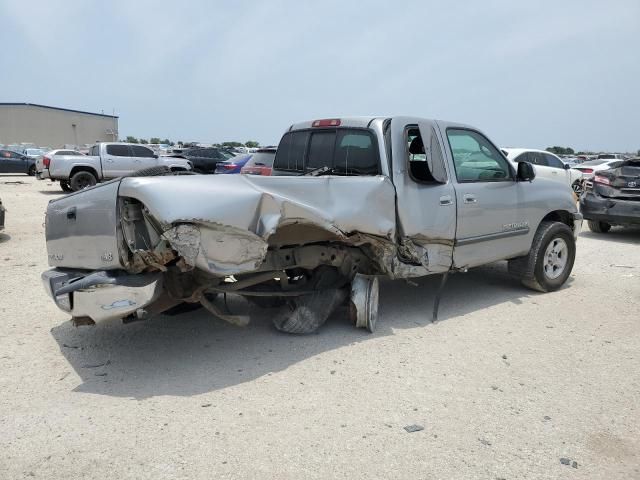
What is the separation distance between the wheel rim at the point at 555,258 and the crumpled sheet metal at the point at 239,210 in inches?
112

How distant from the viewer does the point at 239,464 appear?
9.21 feet

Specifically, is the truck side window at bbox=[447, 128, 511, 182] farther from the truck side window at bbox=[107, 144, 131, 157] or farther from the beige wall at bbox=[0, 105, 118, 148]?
the beige wall at bbox=[0, 105, 118, 148]


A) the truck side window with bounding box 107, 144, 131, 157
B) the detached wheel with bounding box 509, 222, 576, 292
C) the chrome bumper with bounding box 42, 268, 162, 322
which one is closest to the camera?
the chrome bumper with bounding box 42, 268, 162, 322

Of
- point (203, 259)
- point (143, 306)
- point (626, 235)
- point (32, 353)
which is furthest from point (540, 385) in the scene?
point (626, 235)

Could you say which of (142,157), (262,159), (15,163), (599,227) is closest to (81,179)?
(142,157)

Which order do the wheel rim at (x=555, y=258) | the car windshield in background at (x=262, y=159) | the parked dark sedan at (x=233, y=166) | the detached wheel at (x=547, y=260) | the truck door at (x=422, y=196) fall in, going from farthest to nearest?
the parked dark sedan at (x=233, y=166) → the car windshield in background at (x=262, y=159) → the wheel rim at (x=555, y=258) → the detached wheel at (x=547, y=260) → the truck door at (x=422, y=196)

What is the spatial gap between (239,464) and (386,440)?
866mm

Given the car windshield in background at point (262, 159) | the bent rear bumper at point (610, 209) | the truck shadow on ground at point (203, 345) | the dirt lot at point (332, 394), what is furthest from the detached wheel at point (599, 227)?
the car windshield in background at point (262, 159)

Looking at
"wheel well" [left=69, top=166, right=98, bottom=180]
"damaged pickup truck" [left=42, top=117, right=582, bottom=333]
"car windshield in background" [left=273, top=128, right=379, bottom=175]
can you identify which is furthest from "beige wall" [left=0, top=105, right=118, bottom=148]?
"damaged pickup truck" [left=42, top=117, right=582, bottom=333]

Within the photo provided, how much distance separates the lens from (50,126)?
68125 millimetres

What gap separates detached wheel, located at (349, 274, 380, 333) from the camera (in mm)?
4688

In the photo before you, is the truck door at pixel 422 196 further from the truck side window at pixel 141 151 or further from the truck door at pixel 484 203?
the truck side window at pixel 141 151

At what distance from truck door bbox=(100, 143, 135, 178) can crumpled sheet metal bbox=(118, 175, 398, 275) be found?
631 inches

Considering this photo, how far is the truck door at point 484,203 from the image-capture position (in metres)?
5.15
